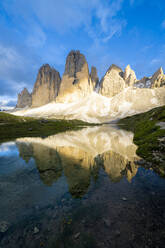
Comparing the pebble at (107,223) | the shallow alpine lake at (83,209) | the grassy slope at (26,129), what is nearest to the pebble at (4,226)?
the shallow alpine lake at (83,209)

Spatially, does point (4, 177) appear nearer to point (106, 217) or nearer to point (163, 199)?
point (106, 217)

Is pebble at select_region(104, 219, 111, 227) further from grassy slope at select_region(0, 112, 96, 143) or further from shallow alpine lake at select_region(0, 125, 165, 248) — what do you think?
grassy slope at select_region(0, 112, 96, 143)

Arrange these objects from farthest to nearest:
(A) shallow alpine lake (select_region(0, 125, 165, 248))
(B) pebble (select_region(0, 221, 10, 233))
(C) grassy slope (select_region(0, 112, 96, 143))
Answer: (C) grassy slope (select_region(0, 112, 96, 143)), (B) pebble (select_region(0, 221, 10, 233)), (A) shallow alpine lake (select_region(0, 125, 165, 248))

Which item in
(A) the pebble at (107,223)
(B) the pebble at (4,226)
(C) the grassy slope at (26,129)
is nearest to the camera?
(B) the pebble at (4,226)

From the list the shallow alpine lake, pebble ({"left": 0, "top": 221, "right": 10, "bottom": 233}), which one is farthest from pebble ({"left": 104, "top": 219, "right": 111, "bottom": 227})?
pebble ({"left": 0, "top": 221, "right": 10, "bottom": 233})

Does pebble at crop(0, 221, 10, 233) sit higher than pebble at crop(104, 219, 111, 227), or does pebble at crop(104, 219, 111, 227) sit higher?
pebble at crop(104, 219, 111, 227)

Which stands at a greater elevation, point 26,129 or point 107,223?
point 107,223

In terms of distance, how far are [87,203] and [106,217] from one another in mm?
1730

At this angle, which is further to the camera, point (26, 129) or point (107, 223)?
point (26, 129)

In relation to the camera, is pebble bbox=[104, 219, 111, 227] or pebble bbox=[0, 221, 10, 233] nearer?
pebble bbox=[0, 221, 10, 233]

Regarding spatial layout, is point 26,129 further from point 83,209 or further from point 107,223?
point 107,223

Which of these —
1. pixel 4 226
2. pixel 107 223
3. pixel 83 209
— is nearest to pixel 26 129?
pixel 4 226

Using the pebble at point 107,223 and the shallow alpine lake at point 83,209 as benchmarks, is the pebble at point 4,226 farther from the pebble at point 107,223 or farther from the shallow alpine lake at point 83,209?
the pebble at point 107,223

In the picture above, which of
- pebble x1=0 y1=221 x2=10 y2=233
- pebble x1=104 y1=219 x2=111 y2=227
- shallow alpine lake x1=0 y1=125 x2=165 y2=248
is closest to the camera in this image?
shallow alpine lake x1=0 y1=125 x2=165 y2=248
